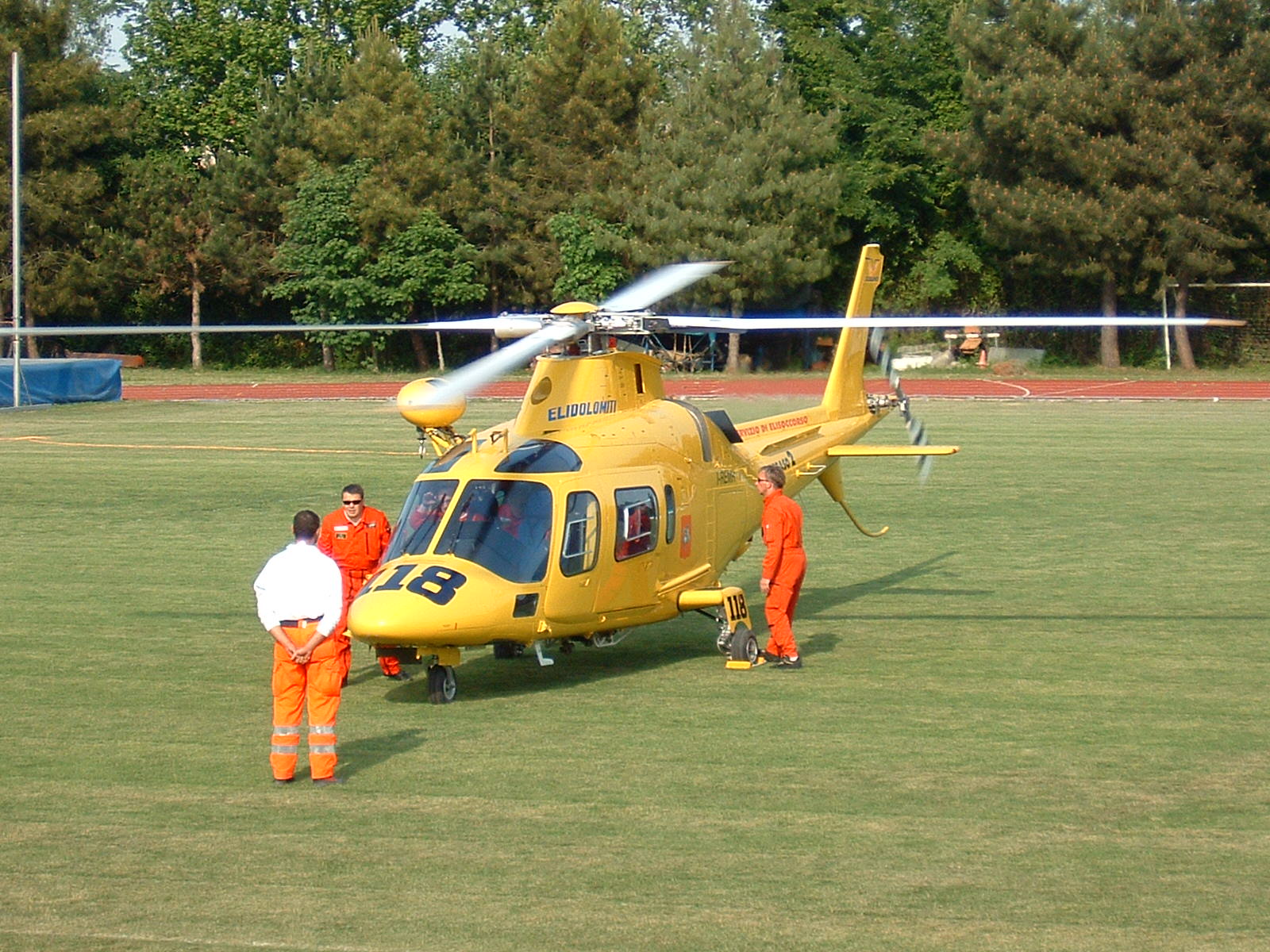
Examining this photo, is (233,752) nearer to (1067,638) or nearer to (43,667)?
(43,667)

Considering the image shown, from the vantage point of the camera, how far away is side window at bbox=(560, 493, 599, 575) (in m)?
12.2

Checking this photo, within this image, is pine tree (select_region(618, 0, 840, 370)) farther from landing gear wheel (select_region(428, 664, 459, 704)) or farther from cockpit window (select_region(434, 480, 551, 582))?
landing gear wheel (select_region(428, 664, 459, 704))

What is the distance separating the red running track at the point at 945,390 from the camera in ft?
154

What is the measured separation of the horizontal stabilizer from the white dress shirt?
7.14m

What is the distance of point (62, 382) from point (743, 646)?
36951mm

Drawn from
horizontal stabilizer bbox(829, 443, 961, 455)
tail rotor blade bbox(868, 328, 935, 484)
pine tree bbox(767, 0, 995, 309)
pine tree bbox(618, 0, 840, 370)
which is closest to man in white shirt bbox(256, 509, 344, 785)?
horizontal stabilizer bbox(829, 443, 961, 455)

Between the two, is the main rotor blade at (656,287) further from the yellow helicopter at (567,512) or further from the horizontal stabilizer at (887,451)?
the horizontal stabilizer at (887,451)

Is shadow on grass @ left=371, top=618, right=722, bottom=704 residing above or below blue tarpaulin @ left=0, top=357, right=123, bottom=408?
below

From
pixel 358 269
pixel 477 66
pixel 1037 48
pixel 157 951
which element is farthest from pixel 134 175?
pixel 157 951

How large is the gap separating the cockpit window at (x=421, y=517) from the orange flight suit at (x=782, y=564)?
256cm

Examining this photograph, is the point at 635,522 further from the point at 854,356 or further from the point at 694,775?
the point at 854,356

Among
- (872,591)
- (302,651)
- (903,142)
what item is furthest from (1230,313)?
(302,651)

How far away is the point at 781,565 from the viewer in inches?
511

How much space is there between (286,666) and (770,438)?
7.30 m
